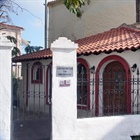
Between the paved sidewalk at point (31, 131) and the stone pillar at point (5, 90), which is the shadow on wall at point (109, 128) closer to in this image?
the paved sidewalk at point (31, 131)

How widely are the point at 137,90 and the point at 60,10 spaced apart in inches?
526

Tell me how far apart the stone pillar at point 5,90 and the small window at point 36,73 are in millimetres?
8278

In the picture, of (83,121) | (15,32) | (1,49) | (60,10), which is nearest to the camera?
(1,49)

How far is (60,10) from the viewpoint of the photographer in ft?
68.7

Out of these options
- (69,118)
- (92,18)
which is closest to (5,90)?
(69,118)

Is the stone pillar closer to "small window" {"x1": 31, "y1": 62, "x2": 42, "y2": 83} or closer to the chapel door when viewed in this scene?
the chapel door

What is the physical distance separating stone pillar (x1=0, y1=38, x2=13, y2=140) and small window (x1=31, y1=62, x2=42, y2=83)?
8.28 meters

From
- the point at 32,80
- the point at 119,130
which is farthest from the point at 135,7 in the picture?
the point at 119,130

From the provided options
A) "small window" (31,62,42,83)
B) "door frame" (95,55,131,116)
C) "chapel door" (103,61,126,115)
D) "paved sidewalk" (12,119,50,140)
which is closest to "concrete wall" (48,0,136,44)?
"small window" (31,62,42,83)

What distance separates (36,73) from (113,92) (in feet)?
21.8

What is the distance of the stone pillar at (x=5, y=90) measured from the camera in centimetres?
662

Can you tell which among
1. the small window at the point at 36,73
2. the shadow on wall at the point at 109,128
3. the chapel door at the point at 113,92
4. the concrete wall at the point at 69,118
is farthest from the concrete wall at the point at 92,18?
the concrete wall at the point at 69,118

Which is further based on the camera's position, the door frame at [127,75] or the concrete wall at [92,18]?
the concrete wall at [92,18]

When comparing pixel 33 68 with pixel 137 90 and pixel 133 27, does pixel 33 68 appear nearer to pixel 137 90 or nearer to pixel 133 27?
pixel 133 27
